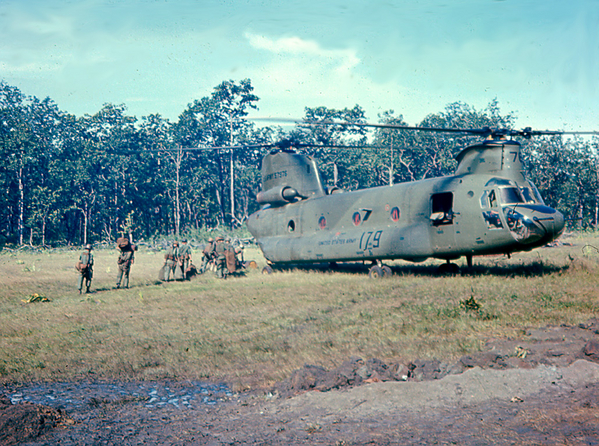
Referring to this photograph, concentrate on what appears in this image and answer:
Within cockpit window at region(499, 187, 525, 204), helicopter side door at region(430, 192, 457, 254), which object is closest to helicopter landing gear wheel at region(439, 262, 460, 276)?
helicopter side door at region(430, 192, 457, 254)

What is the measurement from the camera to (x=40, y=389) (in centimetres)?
779

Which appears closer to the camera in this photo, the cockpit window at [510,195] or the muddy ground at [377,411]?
the muddy ground at [377,411]

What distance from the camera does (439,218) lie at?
15633 mm

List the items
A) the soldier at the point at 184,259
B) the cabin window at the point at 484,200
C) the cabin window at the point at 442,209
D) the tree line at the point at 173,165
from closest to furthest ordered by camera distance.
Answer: the cabin window at the point at 484,200, the cabin window at the point at 442,209, the soldier at the point at 184,259, the tree line at the point at 173,165

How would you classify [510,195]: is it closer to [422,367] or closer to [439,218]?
[439,218]

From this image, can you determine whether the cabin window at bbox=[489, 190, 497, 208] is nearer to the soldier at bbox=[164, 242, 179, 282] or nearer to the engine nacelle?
the engine nacelle

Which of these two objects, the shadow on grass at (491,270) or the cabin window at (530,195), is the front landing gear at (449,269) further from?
the cabin window at (530,195)

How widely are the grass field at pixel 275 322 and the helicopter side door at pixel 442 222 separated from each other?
1.12 m

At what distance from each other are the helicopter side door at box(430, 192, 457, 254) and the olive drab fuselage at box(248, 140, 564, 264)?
31 mm

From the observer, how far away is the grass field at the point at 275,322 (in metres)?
8.77

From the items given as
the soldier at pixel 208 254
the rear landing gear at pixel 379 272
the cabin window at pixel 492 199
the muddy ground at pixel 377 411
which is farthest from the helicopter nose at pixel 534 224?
the soldier at pixel 208 254

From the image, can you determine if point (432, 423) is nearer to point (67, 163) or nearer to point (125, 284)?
point (125, 284)

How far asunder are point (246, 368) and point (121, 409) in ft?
8.07

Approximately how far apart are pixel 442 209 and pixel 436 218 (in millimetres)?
630
